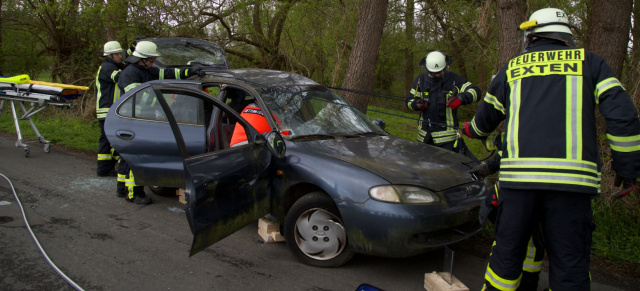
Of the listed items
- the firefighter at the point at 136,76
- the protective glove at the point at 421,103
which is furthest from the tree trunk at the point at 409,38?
the firefighter at the point at 136,76

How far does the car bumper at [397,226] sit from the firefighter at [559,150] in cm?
69

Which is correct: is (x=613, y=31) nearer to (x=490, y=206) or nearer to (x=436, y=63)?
(x=436, y=63)

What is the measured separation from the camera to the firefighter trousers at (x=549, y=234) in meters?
2.53

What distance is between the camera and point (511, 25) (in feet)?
18.6

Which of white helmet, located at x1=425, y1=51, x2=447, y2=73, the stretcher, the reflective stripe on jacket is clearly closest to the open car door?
white helmet, located at x1=425, y1=51, x2=447, y2=73

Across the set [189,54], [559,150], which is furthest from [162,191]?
[559,150]

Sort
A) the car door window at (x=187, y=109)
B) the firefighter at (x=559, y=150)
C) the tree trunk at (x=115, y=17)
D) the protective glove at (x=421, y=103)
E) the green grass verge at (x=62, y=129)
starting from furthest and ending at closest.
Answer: the tree trunk at (x=115, y=17) < the green grass verge at (x=62, y=129) < the protective glove at (x=421, y=103) < the car door window at (x=187, y=109) < the firefighter at (x=559, y=150)

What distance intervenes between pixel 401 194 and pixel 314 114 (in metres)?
1.52

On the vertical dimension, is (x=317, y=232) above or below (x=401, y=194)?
below

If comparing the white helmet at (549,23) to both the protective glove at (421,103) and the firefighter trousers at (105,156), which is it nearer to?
the protective glove at (421,103)

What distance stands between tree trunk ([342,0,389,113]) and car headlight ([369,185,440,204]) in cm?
372

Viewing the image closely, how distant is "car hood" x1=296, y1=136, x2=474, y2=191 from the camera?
357 centimetres

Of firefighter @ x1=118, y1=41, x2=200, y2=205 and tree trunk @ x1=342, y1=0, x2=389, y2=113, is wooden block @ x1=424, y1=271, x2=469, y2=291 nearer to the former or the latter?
firefighter @ x1=118, y1=41, x2=200, y2=205

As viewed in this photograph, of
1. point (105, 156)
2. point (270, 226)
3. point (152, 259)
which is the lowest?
point (152, 259)
